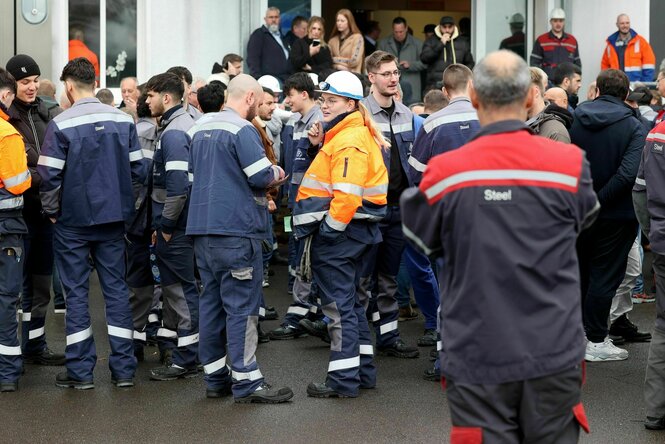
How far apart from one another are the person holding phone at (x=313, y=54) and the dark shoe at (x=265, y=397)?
8290 millimetres

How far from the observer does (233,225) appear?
7.25 m

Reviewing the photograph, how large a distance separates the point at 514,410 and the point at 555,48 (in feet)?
43.0

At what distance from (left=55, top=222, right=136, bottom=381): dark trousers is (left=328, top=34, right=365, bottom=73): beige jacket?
7.85 meters

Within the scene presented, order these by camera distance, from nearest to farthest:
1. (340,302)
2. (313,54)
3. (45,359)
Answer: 1. (340,302)
2. (45,359)
3. (313,54)

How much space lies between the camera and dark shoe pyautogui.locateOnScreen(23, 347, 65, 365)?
343 inches

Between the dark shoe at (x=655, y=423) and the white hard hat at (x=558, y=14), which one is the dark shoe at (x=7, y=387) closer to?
the dark shoe at (x=655, y=423)

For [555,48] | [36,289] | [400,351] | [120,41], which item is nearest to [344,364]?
[400,351]

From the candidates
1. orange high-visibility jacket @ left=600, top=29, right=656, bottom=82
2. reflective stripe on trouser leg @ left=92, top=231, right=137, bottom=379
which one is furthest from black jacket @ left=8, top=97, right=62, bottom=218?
orange high-visibility jacket @ left=600, top=29, right=656, bottom=82

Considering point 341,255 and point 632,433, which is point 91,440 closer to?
point 341,255

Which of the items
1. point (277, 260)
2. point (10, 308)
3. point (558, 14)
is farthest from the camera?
point (558, 14)

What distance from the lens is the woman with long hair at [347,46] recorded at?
15.4 meters

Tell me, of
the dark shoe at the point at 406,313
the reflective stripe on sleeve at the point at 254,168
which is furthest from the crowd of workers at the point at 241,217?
the dark shoe at the point at 406,313

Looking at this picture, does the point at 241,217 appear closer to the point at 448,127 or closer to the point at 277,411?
A: the point at 277,411

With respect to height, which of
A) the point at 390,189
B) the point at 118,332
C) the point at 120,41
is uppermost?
the point at 120,41
